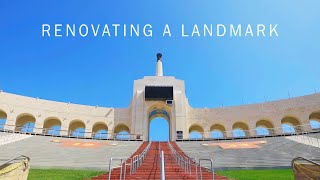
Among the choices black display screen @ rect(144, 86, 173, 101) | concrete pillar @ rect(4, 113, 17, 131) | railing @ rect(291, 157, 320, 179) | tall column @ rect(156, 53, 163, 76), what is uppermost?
tall column @ rect(156, 53, 163, 76)

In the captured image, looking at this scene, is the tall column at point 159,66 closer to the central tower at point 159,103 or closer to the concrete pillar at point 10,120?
the central tower at point 159,103

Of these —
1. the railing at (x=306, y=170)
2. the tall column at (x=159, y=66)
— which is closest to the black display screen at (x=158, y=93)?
the tall column at (x=159, y=66)

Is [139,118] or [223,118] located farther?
[223,118]

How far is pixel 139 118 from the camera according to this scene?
31.8 m

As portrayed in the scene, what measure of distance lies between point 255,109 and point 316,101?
6.95 metres

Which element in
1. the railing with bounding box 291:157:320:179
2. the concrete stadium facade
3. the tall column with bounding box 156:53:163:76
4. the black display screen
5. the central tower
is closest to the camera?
the railing with bounding box 291:157:320:179

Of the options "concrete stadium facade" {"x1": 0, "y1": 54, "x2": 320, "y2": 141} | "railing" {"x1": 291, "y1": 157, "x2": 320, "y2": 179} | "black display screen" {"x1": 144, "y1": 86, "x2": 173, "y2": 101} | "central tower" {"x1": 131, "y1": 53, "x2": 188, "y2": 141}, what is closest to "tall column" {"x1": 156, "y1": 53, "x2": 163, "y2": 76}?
"concrete stadium facade" {"x1": 0, "y1": 54, "x2": 320, "y2": 141}

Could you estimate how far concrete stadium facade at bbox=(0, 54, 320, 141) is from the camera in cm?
3038

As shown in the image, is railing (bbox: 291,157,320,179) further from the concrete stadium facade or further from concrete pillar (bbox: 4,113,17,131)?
concrete pillar (bbox: 4,113,17,131)

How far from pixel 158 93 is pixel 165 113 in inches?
213

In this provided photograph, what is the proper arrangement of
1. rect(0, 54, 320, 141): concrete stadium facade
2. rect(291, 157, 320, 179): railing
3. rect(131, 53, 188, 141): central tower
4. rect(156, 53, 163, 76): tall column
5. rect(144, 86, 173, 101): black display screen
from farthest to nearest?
rect(156, 53, 163, 76): tall column, rect(144, 86, 173, 101): black display screen, rect(131, 53, 188, 141): central tower, rect(0, 54, 320, 141): concrete stadium facade, rect(291, 157, 320, 179): railing

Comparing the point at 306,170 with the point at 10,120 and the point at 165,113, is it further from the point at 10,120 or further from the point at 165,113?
the point at 10,120

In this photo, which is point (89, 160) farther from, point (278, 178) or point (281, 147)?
point (281, 147)

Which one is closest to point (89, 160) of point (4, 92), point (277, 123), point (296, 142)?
point (296, 142)
